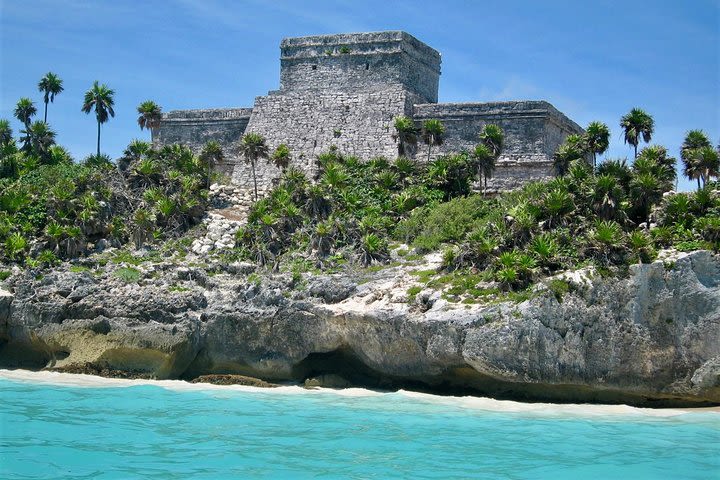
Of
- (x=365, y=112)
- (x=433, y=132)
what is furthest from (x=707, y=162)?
(x=365, y=112)

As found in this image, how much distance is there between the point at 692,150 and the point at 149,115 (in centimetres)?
2133

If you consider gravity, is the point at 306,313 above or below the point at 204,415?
above

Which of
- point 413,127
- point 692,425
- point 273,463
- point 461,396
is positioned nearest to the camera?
point 273,463

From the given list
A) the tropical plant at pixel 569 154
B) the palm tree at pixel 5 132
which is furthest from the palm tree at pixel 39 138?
the tropical plant at pixel 569 154

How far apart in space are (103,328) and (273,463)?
37.1 ft

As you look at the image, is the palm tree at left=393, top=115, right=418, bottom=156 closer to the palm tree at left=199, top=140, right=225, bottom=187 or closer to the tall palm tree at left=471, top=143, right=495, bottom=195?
the tall palm tree at left=471, top=143, right=495, bottom=195

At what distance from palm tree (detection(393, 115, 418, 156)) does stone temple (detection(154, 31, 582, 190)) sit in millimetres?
1593

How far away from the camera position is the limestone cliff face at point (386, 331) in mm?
21438

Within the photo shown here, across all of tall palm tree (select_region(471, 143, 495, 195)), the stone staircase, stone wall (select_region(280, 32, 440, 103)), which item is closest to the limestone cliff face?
the stone staircase

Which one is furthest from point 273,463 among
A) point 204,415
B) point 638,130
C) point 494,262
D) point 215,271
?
point 638,130

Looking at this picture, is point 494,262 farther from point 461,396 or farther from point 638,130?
point 638,130

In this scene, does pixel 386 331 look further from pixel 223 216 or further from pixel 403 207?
pixel 223 216

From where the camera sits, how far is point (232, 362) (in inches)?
980

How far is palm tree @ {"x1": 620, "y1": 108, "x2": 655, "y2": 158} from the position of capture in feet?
95.7
